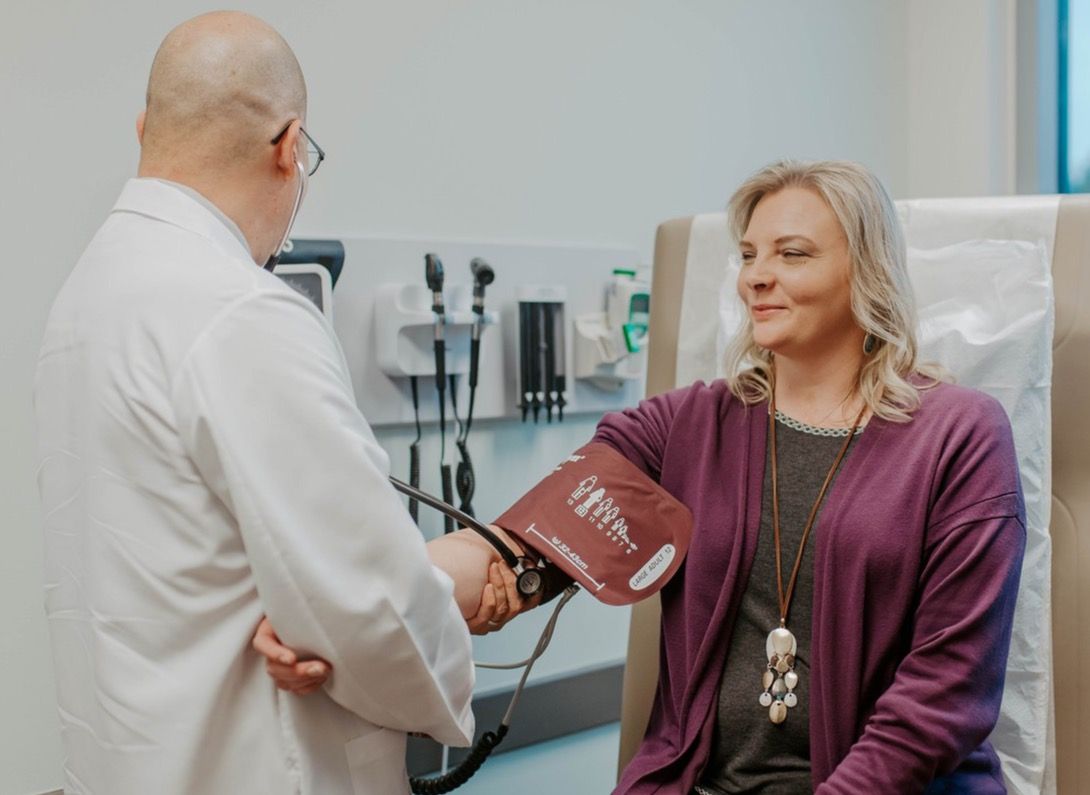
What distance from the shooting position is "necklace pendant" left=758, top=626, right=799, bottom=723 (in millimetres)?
1341

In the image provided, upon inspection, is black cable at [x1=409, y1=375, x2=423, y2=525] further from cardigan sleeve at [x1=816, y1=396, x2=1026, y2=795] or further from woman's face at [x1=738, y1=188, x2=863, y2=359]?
cardigan sleeve at [x1=816, y1=396, x2=1026, y2=795]

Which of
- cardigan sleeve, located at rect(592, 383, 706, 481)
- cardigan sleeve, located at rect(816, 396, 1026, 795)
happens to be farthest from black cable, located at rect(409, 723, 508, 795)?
cardigan sleeve, located at rect(816, 396, 1026, 795)

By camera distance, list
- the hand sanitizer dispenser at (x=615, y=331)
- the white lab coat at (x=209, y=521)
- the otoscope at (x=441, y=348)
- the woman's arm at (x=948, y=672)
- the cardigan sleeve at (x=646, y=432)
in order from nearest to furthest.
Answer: the white lab coat at (x=209, y=521)
the woman's arm at (x=948, y=672)
the cardigan sleeve at (x=646, y=432)
the otoscope at (x=441, y=348)
the hand sanitizer dispenser at (x=615, y=331)

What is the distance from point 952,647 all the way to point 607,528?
18.0 inches

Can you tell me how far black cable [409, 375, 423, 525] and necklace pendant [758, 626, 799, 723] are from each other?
61 centimetres

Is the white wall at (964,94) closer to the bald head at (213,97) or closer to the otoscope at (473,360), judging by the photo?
the otoscope at (473,360)

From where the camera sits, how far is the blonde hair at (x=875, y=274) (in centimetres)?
142

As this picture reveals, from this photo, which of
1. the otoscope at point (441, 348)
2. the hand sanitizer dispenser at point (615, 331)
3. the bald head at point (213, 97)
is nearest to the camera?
the bald head at point (213, 97)

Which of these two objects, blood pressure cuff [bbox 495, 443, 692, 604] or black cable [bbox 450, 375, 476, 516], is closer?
blood pressure cuff [bbox 495, 443, 692, 604]

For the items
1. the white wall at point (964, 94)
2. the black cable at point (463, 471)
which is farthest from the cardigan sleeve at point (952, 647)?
the white wall at point (964, 94)

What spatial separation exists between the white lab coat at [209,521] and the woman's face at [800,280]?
61cm

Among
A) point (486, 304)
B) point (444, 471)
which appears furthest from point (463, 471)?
point (486, 304)

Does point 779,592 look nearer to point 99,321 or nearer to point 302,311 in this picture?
point 302,311

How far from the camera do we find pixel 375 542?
100cm
